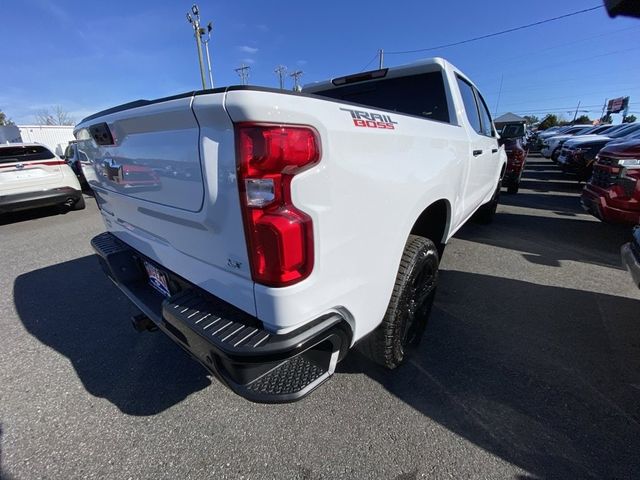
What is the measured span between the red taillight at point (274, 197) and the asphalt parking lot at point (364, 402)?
1.18m

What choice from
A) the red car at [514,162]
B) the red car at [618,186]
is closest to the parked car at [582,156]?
the red car at [514,162]

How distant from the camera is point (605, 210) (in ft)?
14.4

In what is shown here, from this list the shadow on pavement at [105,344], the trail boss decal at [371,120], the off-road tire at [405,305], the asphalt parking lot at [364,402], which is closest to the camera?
the trail boss decal at [371,120]

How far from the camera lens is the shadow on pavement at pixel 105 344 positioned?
216 cm

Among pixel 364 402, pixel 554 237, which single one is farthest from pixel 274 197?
pixel 554 237

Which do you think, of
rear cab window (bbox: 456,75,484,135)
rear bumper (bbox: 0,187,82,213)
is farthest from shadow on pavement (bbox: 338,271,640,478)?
rear bumper (bbox: 0,187,82,213)

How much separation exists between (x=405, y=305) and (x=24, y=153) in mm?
8253

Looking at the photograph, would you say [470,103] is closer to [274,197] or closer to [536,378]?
[536,378]

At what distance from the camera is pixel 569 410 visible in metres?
1.92

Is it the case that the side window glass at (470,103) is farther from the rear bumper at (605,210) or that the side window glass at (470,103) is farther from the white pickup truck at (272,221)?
the rear bumper at (605,210)

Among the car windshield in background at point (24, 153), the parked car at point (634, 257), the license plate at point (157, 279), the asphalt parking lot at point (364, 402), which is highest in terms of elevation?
the car windshield in background at point (24, 153)

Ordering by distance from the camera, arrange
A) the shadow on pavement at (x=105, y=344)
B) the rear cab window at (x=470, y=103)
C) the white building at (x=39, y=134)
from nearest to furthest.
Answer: the shadow on pavement at (x=105, y=344)
the rear cab window at (x=470, y=103)
the white building at (x=39, y=134)

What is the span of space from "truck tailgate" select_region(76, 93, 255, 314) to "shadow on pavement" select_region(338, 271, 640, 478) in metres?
1.39

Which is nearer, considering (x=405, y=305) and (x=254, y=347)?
(x=254, y=347)
